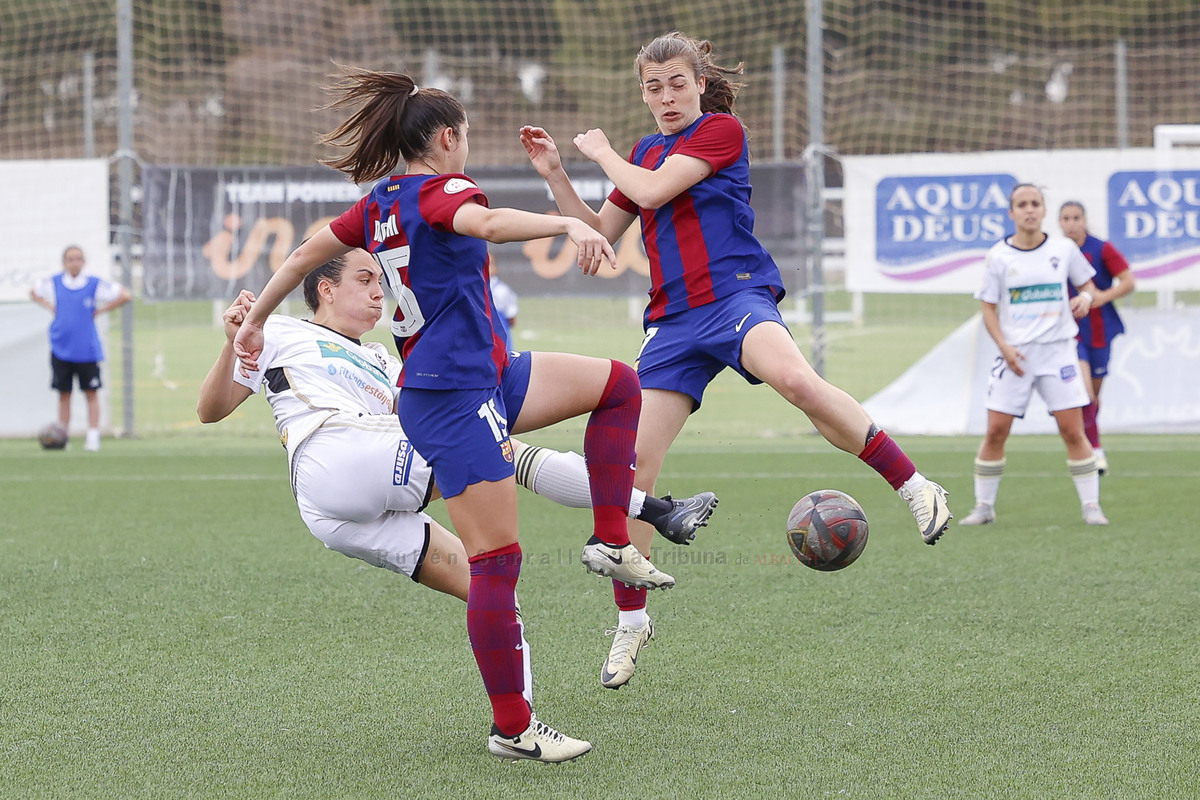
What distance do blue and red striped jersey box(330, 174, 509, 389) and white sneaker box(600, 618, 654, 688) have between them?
3.61 feet

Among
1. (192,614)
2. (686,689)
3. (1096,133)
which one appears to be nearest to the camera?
(686,689)

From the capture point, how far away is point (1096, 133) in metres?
20.3

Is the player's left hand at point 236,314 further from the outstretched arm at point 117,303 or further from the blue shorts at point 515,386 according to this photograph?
the outstretched arm at point 117,303

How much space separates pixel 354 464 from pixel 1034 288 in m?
4.81

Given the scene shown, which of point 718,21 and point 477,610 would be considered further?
point 718,21

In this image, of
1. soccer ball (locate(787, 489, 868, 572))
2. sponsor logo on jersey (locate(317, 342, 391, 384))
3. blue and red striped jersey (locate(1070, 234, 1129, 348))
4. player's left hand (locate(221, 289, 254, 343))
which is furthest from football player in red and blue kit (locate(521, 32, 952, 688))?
blue and red striped jersey (locate(1070, 234, 1129, 348))

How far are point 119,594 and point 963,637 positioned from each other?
3.41 m

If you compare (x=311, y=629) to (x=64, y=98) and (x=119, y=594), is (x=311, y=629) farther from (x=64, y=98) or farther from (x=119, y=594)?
(x=64, y=98)

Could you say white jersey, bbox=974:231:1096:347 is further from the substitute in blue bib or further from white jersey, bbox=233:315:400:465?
the substitute in blue bib

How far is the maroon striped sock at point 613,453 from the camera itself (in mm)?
3646

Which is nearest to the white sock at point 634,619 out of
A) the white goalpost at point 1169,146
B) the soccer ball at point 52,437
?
the soccer ball at point 52,437

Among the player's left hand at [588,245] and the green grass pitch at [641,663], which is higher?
the player's left hand at [588,245]

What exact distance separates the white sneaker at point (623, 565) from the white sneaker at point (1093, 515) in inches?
173

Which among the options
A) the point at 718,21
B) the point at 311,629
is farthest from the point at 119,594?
the point at 718,21
